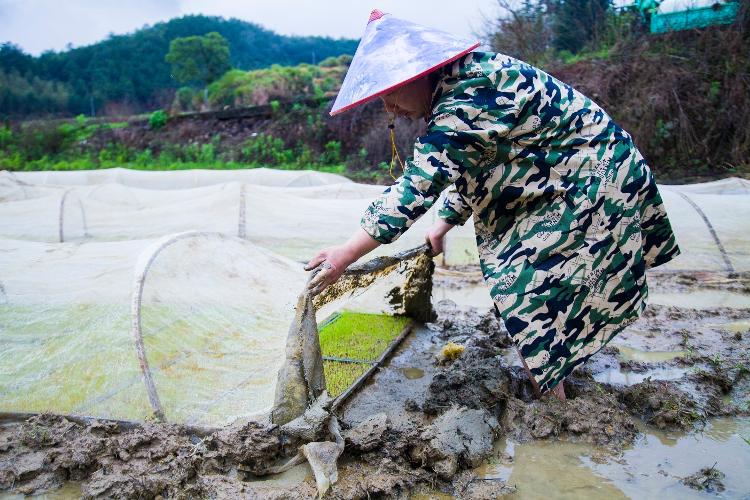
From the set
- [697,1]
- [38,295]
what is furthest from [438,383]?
[697,1]

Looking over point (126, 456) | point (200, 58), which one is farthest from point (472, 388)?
point (200, 58)

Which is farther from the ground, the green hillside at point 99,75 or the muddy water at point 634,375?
the green hillside at point 99,75

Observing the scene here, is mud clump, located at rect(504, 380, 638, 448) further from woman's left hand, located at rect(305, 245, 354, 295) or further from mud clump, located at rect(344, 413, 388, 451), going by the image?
woman's left hand, located at rect(305, 245, 354, 295)

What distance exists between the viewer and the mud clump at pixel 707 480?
1727 mm

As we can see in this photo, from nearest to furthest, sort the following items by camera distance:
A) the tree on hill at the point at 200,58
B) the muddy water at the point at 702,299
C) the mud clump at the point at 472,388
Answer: the mud clump at the point at 472,388
the muddy water at the point at 702,299
the tree on hill at the point at 200,58

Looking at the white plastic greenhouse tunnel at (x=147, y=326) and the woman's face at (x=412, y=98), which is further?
the white plastic greenhouse tunnel at (x=147, y=326)

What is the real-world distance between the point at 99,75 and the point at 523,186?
112 feet

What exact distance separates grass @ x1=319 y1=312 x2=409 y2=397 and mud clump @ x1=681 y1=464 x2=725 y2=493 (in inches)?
53.3

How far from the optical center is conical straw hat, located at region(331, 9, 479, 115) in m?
1.81

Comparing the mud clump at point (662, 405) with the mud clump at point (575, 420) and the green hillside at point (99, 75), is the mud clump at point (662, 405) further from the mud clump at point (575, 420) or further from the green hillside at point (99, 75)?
the green hillside at point (99, 75)

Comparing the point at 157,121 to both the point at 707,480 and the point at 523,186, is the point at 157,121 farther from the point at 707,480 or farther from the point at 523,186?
the point at 707,480

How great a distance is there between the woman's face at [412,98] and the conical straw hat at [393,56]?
0.35 ft

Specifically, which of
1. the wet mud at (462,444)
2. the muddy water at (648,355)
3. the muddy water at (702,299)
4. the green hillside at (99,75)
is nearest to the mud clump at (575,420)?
the wet mud at (462,444)

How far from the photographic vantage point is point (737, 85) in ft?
27.5
